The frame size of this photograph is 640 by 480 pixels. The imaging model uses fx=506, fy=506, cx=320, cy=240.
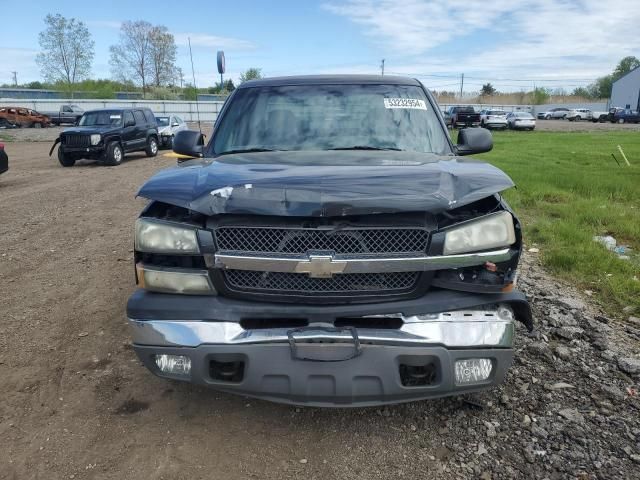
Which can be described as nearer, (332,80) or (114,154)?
(332,80)

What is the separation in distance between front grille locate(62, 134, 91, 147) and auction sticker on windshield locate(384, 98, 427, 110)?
1377 centimetres

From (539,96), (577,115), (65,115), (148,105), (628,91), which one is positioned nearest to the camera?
(65,115)

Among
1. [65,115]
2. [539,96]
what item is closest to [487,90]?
[539,96]

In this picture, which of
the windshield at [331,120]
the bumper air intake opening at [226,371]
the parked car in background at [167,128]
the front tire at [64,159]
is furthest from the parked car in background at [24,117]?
the bumper air intake opening at [226,371]

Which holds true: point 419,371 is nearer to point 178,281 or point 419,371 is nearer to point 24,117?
point 178,281

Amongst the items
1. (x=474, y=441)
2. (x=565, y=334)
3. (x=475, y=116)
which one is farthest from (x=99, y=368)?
(x=475, y=116)

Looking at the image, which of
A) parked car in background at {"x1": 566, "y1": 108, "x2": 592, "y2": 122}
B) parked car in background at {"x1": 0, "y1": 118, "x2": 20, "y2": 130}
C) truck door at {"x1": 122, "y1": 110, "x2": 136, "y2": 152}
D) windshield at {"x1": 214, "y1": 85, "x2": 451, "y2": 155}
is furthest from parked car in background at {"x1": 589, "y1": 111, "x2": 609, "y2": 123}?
windshield at {"x1": 214, "y1": 85, "x2": 451, "y2": 155}

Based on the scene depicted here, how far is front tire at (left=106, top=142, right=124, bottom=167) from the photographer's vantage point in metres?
15.5

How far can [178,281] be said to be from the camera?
2344mm

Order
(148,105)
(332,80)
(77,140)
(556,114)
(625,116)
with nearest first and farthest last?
1. (332,80)
2. (77,140)
3. (148,105)
4. (625,116)
5. (556,114)

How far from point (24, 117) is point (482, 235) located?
140 feet

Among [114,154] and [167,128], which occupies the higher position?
[167,128]

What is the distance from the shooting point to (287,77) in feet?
13.1

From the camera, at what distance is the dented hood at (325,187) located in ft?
7.16
